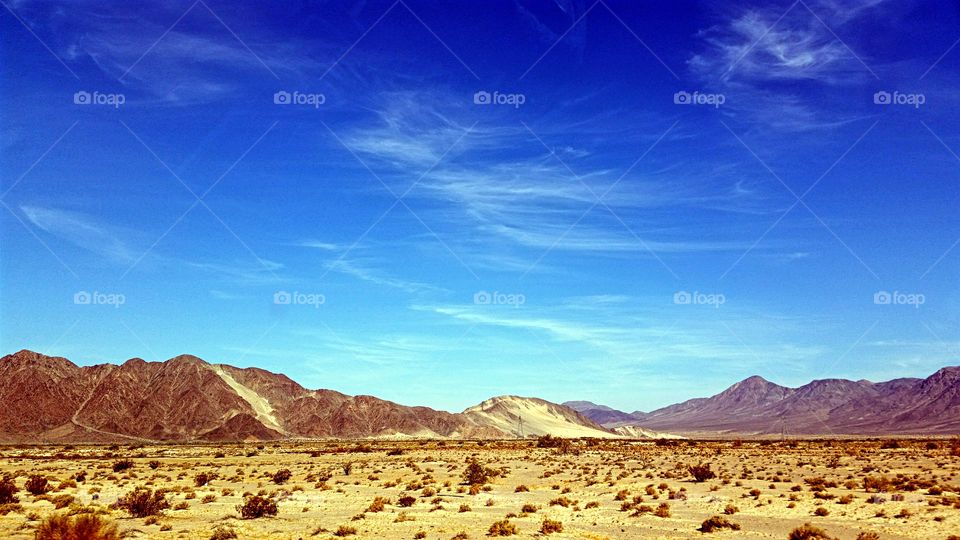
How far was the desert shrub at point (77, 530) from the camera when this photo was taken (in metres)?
16.0

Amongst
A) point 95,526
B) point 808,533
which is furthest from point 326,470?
point 808,533

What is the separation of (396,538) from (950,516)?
18503mm

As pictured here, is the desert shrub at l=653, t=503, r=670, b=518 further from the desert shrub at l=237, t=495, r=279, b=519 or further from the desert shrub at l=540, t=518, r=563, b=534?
the desert shrub at l=237, t=495, r=279, b=519

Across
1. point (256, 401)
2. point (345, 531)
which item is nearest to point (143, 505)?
point (345, 531)

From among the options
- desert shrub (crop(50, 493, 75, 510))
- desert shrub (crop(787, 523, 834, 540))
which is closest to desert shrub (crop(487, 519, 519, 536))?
desert shrub (crop(787, 523, 834, 540))

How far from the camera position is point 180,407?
153 metres

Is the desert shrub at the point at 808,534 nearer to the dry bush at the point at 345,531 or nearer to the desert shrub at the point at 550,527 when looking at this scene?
the desert shrub at the point at 550,527

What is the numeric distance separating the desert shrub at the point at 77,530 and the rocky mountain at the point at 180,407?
440 feet

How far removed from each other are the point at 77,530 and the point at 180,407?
5933 inches

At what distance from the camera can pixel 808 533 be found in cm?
1920

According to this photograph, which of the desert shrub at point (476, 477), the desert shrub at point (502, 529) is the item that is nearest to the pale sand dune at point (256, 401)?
the desert shrub at point (476, 477)

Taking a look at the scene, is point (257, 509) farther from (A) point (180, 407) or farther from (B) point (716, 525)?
(A) point (180, 407)

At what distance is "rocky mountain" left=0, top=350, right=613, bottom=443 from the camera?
142000mm

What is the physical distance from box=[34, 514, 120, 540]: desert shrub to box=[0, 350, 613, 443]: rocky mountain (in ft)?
440
